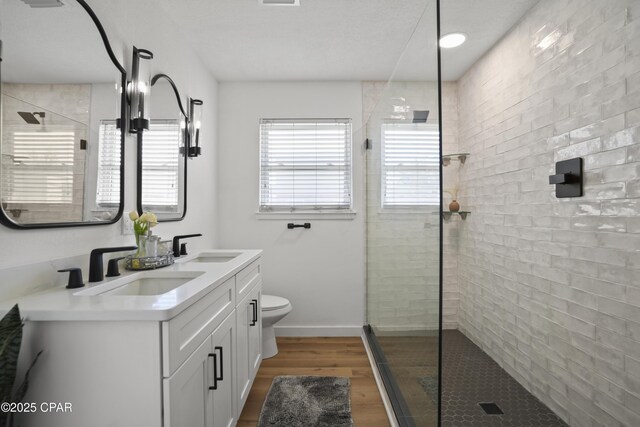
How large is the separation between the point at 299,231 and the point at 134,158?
1564 mm

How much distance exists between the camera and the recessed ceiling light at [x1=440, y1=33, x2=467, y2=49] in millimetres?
2180

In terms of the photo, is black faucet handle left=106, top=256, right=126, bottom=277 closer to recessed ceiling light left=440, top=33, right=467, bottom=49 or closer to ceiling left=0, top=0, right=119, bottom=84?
ceiling left=0, top=0, right=119, bottom=84

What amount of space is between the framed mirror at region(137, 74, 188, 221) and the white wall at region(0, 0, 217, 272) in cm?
7

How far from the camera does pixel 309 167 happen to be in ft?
9.73

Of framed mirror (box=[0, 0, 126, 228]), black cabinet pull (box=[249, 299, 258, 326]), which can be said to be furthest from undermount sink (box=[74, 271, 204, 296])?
black cabinet pull (box=[249, 299, 258, 326])

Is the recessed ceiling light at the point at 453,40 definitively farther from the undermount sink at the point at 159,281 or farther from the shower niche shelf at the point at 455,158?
the undermount sink at the point at 159,281

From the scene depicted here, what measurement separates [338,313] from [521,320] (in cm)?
147

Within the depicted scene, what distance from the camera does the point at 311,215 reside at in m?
2.93

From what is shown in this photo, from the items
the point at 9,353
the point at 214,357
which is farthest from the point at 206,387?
the point at 9,353

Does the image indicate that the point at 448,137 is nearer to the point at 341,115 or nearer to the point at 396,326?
the point at 341,115

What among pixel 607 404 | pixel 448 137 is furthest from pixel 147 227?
pixel 448 137

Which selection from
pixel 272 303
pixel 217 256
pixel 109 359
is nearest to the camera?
pixel 109 359

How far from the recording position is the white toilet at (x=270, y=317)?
2.35m

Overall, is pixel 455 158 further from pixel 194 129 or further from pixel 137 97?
pixel 137 97
